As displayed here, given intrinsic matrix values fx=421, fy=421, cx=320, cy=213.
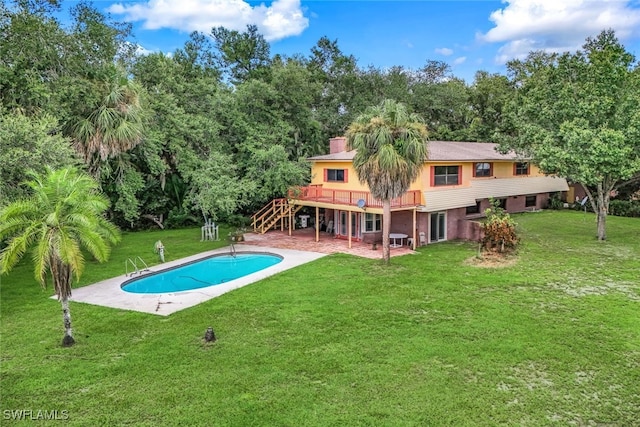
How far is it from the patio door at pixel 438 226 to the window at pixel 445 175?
157 cm

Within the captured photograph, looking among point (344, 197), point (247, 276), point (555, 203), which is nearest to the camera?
point (247, 276)

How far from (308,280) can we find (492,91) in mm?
28436

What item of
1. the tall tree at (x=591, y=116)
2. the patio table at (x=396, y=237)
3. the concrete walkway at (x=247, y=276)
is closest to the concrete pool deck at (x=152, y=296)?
the concrete walkway at (x=247, y=276)

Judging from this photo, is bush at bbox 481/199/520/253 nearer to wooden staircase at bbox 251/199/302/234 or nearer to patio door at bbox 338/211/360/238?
patio door at bbox 338/211/360/238

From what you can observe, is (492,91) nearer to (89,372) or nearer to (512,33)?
(512,33)

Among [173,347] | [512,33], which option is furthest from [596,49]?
[173,347]

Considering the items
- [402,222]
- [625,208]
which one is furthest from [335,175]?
[625,208]

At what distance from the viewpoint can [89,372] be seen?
8062 mm

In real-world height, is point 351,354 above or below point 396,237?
below

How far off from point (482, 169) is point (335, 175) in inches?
326

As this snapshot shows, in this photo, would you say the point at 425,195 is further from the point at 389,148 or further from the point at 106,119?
the point at 106,119

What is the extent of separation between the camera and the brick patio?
1863cm

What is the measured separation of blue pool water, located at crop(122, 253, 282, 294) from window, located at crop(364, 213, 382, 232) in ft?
17.7

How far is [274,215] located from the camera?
958 inches
